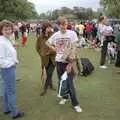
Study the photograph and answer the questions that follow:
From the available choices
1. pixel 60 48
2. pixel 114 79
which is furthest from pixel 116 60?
pixel 60 48

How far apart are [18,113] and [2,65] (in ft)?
3.39

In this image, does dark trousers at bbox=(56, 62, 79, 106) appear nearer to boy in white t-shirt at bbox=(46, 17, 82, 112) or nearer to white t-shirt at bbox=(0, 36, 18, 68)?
boy in white t-shirt at bbox=(46, 17, 82, 112)

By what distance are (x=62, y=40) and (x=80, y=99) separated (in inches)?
66.8

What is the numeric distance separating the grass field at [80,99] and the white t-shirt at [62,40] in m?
1.08

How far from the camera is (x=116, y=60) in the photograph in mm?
15328

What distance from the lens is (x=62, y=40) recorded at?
8250 millimetres

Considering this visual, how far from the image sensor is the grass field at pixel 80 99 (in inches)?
312

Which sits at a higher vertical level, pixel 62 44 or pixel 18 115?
pixel 62 44

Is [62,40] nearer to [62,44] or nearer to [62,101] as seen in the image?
[62,44]

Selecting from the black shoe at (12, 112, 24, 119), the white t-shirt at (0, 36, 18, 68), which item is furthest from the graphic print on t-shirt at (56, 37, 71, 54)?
the black shoe at (12, 112, 24, 119)

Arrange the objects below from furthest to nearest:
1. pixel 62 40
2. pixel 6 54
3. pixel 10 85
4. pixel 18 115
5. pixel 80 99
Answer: pixel 80 99 < pixel 62 40 < pixel 18 115 < pixel 10 85 < pixel 6 54

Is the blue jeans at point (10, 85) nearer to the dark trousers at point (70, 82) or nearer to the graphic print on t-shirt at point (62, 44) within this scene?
the dark trousers at point (70, 82)

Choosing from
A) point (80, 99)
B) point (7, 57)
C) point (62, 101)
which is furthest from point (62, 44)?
point (80, 99)

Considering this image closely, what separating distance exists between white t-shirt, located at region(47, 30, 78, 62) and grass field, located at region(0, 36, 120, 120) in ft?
3.55
